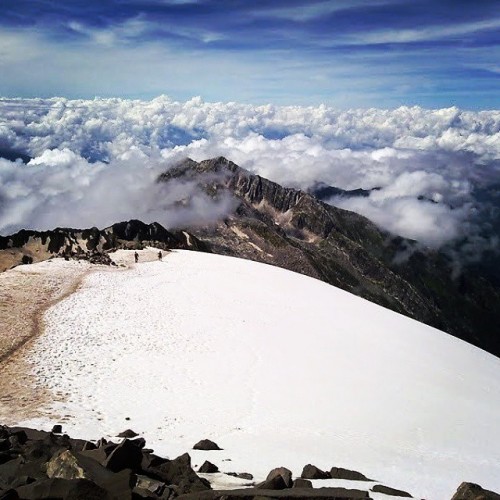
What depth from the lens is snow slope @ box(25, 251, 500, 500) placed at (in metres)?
17.0

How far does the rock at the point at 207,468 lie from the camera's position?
1373 cm

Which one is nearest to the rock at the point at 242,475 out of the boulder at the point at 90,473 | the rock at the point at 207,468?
the rock at the point at 207,468

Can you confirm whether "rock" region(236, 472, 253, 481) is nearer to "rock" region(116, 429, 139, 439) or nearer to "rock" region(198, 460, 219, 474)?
"rock" region(198, 460, 219, 474)

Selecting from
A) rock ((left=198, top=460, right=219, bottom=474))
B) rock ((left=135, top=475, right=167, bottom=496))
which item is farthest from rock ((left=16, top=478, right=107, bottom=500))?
rock ((left=198, top=460, right=219, bottom=474))

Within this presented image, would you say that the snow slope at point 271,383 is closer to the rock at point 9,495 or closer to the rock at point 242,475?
the rock at point 242,475

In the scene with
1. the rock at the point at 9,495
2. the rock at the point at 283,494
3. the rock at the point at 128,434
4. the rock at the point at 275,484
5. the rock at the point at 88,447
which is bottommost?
the rock at the point at 128,434

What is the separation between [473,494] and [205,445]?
7.56m

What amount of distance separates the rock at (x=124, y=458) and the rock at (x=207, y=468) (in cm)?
201

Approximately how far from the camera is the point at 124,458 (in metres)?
12.2

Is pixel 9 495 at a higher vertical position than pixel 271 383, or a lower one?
higher

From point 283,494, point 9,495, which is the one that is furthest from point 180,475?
point 9,495

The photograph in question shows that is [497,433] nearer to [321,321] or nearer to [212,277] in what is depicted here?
[321,321]

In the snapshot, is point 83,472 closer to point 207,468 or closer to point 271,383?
point 207,468

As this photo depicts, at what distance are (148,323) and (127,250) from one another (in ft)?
89.3
